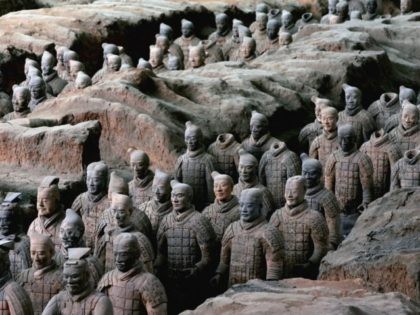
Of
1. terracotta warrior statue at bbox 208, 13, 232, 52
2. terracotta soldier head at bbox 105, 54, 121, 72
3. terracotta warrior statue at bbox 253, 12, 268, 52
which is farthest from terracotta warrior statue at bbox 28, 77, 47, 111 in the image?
terracotta warrior statue at bbox 253, 12, 268, 52

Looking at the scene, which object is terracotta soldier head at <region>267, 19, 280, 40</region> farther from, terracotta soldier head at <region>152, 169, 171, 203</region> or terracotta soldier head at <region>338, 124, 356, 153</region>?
terracotta soldier head at <region>152, 169, 171, 203</region>

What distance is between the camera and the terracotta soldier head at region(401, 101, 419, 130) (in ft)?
36.1

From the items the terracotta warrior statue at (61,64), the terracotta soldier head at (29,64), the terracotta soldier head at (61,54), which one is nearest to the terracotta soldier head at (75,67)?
the terracotta soldier head at (29,64)

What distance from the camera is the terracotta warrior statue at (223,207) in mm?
9195

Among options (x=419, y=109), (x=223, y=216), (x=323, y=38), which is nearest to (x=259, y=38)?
(x=323, y=38)

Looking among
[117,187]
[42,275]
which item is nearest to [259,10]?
[117,187]

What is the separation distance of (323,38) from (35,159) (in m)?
5.74

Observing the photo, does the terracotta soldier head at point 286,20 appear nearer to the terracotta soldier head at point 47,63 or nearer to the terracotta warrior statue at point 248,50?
the terracotta warrior statue at point 248,50

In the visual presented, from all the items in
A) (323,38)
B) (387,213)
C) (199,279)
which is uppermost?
(323,38)

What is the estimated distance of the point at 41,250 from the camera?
7.59 meters

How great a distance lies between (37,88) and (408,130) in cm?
464

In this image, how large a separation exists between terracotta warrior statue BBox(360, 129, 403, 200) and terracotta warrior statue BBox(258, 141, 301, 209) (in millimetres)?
803

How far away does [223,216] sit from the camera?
30.3 ft

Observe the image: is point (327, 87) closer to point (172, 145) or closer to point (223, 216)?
point (172, 145)
